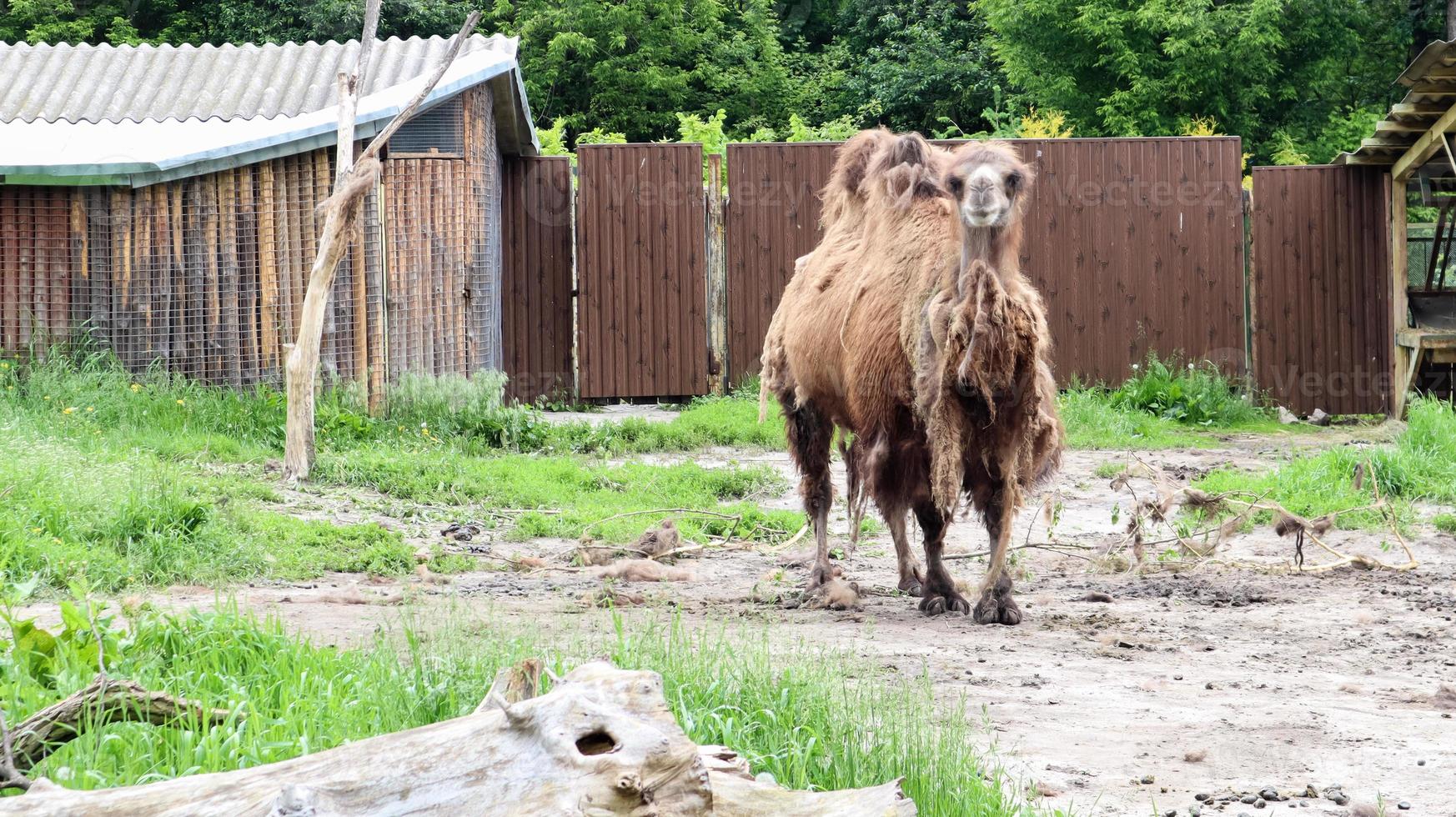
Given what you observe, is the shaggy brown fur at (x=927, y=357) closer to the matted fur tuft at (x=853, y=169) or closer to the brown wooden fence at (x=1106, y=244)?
the matted fur tuft at (x=853, y=169)

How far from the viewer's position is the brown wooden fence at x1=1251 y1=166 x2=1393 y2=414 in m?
15.3

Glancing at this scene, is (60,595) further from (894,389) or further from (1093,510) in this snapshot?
(1093,510)

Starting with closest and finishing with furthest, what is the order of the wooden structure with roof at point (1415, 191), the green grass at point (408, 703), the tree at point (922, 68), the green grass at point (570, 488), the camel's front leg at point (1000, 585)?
the green grass at point (408, 703), the camel's front leg at point (1000, 585), the green grass at point (570, 488), the wooden structure with roof at point (1415, 191), the tree at point (922, 68)

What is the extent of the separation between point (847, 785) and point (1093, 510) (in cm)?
653

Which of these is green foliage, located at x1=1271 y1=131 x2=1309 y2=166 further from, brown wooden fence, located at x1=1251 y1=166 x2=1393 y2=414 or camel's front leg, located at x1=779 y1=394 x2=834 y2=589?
camel's front leg, located at x1=779 y1=394 x2=834 y2=589

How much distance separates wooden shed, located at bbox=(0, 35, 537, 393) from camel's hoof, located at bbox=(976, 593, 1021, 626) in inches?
260

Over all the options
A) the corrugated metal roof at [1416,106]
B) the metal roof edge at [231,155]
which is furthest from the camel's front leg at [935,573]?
the corrugated metal roof at [1416,106]

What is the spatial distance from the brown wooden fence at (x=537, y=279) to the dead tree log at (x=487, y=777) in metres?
12.1

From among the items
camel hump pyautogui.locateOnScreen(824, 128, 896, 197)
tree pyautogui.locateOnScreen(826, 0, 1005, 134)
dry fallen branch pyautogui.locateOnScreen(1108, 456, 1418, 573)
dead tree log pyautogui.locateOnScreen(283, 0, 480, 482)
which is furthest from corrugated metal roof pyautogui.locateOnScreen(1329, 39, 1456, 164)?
tree pyautogui.locateOnScreen(826, 0, 1005, 134)

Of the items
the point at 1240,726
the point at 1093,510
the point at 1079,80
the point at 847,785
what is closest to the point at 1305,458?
the point at 1093,510

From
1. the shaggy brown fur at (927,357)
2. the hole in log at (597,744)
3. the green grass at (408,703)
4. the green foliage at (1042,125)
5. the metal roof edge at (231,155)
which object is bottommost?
the green grass at (408,703)

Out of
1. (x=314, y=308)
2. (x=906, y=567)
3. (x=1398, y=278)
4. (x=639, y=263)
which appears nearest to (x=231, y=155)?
(x=314, y=308)

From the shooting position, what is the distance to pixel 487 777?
297 cm

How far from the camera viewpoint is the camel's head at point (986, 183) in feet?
20.9
